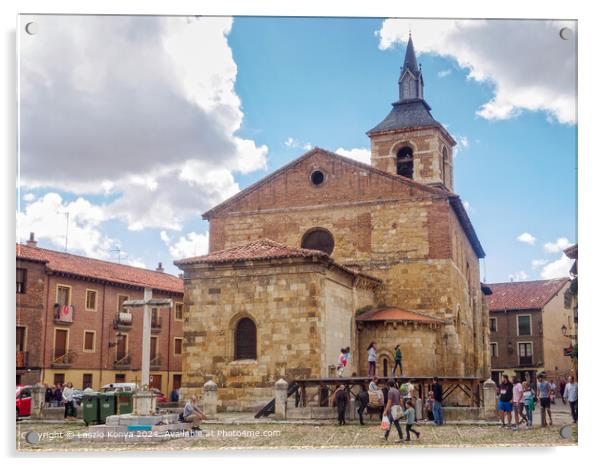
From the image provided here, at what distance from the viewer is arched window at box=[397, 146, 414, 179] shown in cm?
3058

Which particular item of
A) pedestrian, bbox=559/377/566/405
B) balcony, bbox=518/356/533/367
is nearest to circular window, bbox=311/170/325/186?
balcony, bbox=518/356/533/367

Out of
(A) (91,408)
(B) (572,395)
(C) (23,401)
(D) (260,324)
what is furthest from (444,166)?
(C) (23,401)

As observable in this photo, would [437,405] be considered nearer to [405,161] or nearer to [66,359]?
[66,359]

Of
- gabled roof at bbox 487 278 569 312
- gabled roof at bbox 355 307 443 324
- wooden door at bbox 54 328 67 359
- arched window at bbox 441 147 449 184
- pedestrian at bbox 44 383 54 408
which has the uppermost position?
arched window at bbox 441 147 449 184

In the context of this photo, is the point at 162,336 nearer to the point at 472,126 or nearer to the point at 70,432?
the point at 70,432

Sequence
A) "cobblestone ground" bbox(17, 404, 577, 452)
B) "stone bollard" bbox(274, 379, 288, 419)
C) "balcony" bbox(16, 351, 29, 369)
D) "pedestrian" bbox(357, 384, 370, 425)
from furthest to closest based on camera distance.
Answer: "stone bollard" bbox(274, 379, 288, 419) < "pedestrian" bbox(357, 384, 370, 425) < "balcony" bbox(16, 351, 29, 369) < "cobblestone ground" bbox(17, 404, 577, 452)

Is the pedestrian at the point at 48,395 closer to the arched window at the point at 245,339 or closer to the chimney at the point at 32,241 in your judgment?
the chimney at the point at 32,241

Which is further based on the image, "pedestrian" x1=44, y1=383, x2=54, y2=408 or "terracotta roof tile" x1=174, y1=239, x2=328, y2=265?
"terracotta roof tile" x1=174, y1=239, x2=328, y2=265

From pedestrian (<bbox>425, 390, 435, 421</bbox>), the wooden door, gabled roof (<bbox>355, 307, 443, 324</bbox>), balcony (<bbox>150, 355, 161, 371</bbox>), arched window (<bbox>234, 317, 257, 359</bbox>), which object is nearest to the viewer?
pedestrian (<bbox>425, 390, 435, 421</bbox>)

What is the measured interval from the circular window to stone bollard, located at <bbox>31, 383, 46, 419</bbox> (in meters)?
11.0

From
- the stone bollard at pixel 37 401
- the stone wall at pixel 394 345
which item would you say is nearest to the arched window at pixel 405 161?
the stone wall at pixel 394 345

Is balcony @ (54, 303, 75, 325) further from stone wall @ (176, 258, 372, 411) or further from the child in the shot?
the child

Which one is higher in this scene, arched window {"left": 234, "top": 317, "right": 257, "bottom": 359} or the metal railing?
arched window {"left": 234, "top": 317, "right": 257, "bottom": 359}
